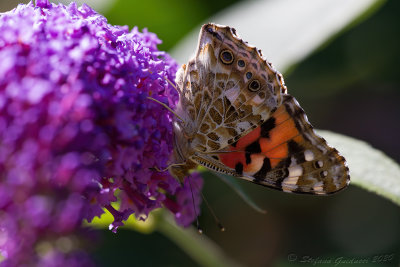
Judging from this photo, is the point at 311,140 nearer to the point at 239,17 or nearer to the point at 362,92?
the point at 239,17

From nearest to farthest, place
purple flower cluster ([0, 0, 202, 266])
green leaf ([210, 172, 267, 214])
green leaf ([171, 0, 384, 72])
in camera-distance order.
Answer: purple flower cluster ([0, 0, 202, 266]), green leaf ([210, 172, 267, 214]), green leaf ([171, 0, 384, 72])

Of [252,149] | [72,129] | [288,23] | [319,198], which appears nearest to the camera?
[72,129]

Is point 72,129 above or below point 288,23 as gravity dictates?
below

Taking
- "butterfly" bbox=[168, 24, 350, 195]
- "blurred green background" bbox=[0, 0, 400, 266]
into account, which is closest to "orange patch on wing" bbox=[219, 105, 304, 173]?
"butterfly" bbox=[168, 24, 350, 195]

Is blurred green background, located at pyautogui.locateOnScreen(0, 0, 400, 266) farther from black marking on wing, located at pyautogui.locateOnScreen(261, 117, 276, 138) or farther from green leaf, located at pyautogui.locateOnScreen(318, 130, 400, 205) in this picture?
black marking on wing, located at pyautogui.locateOnScreen(261, 117, 276, 138)

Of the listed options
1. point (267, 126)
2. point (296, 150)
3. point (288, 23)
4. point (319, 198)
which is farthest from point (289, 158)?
point (319, 198)

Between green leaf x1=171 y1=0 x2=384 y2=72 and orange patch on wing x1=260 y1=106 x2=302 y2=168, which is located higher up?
green leaf x1=171 y1=0 x2=384 y2=72

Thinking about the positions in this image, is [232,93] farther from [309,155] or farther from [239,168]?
[309,155]
